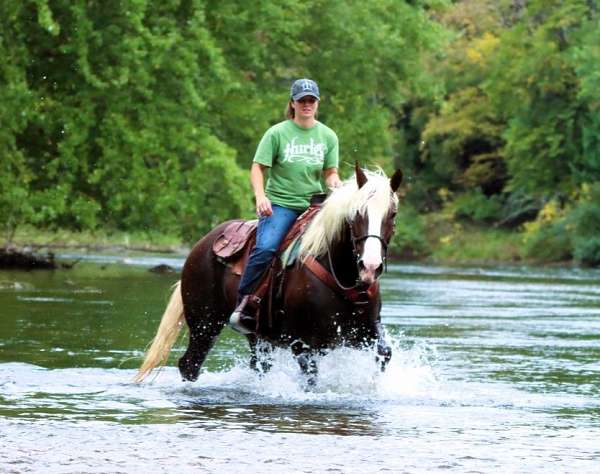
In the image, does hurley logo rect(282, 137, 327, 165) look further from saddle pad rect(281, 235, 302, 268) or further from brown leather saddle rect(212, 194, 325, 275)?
saddle pad rect(281, 235, 302, 268)

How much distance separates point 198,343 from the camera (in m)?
13.6

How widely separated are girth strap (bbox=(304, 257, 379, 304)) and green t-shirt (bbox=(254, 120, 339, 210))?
0.77m

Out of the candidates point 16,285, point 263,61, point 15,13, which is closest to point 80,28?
point 15,13

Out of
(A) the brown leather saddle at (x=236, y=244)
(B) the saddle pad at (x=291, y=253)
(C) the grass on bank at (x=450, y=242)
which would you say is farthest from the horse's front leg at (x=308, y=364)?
(C) the grass on bank at (x=450, y=242)

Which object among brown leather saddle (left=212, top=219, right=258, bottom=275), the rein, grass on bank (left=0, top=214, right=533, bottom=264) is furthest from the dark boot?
grass on bank (left=0, top=214, right=533, bottom=264)

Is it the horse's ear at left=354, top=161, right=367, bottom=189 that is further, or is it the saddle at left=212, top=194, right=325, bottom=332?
the saddle at left=212, top=194, right=325, bottom=332

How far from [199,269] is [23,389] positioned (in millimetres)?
1933

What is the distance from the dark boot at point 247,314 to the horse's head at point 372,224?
1043 millimetres

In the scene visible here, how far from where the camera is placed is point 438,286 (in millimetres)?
37844

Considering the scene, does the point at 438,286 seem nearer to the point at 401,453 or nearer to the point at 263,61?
the point at 263,61

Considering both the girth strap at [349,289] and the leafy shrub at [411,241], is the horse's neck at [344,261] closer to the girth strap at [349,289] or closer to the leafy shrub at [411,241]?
the girth strap at [349,289]

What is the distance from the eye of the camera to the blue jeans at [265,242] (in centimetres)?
A: 1234

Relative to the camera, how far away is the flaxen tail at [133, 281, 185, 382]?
13.3 metres

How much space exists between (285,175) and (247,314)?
1057 mm
